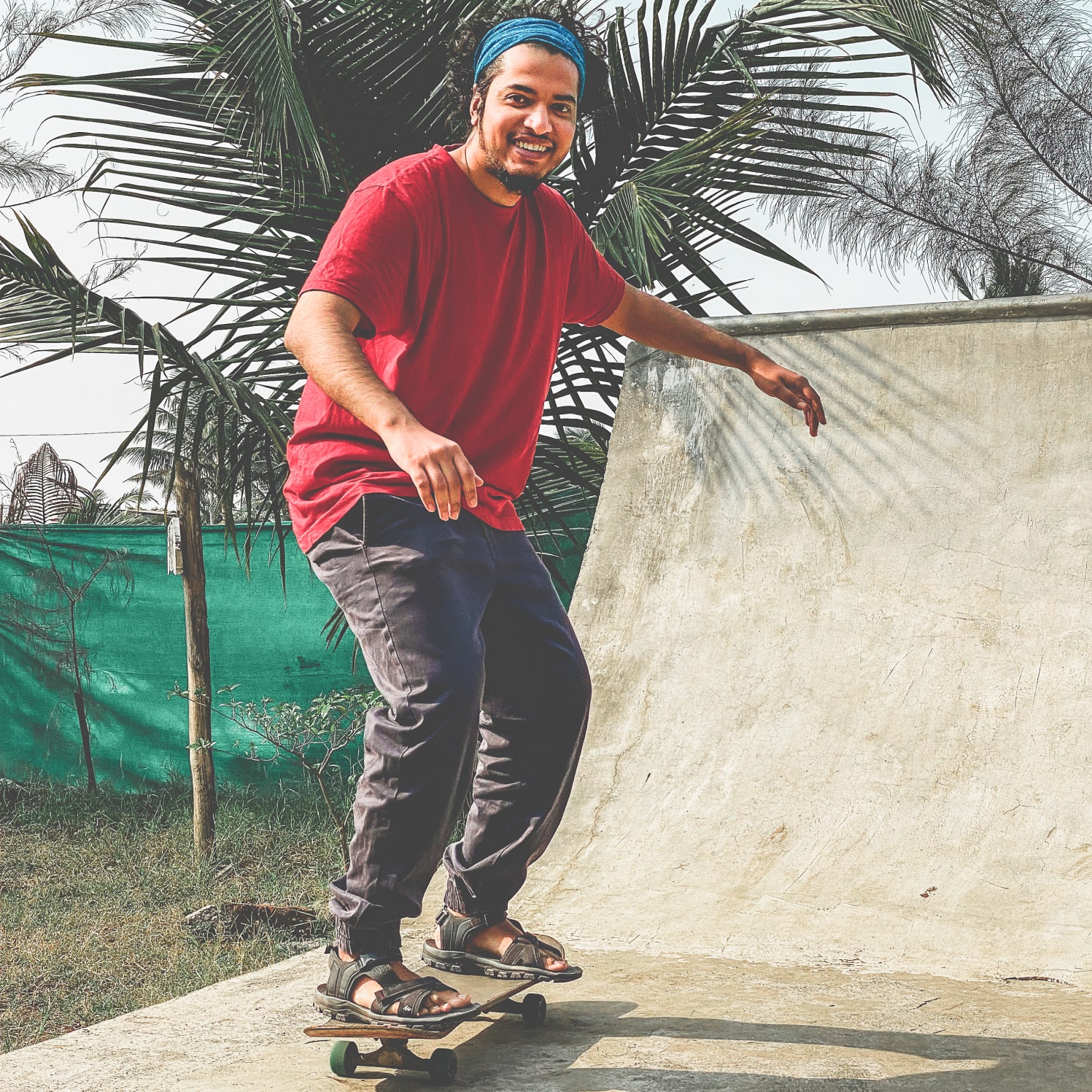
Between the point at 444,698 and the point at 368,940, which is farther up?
the point at 444,698

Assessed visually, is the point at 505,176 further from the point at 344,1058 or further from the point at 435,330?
the point at 344,1058

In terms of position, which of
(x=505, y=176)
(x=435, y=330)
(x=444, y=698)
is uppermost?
(x=505, y=176)

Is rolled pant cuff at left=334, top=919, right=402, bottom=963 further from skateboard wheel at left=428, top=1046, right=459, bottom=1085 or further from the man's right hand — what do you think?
the man's right hand

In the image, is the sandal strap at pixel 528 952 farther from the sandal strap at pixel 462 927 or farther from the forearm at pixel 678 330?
the forearm at pixel 678 330

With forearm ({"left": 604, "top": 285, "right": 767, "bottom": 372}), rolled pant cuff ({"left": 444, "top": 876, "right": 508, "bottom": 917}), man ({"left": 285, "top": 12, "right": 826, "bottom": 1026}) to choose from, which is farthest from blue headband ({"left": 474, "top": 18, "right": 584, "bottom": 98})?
rolled pant cuff ({"left": 444, "top": 876, "right": 508, "bottom": 917})

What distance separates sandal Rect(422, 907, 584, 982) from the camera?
1.95 metres

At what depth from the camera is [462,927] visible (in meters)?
2.01

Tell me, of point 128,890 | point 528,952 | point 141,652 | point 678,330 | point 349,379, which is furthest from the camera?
point 141,652

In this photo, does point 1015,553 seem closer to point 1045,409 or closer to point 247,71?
point 1045,409

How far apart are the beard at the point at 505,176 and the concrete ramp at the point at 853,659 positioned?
→ 1670 millimetres

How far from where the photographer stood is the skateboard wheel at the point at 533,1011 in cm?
197

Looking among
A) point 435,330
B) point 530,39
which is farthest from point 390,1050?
point 530,39

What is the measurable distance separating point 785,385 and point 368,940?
1.34m

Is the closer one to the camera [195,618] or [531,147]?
[531,147]
